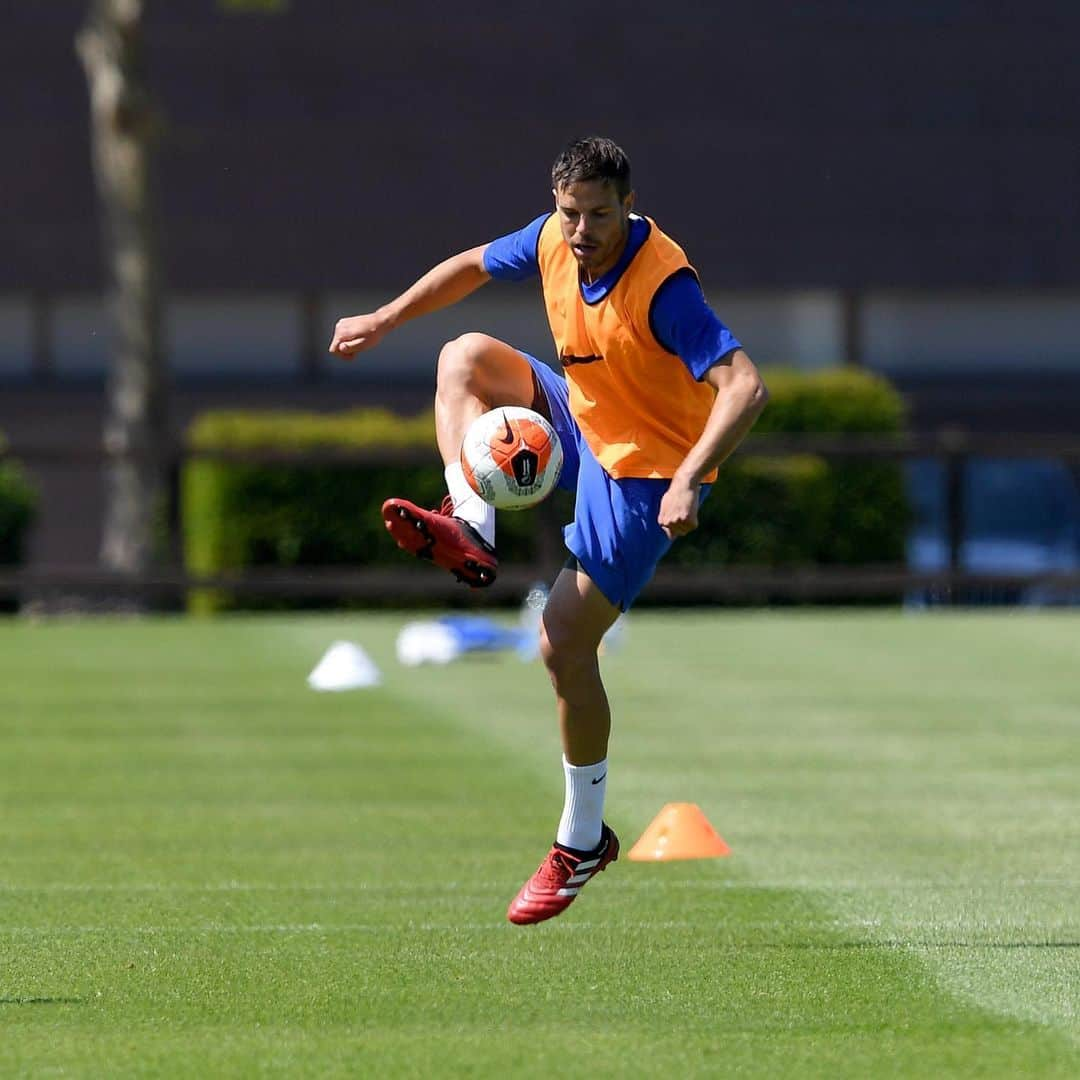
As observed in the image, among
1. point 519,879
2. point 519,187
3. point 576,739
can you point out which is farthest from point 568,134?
point 576,739

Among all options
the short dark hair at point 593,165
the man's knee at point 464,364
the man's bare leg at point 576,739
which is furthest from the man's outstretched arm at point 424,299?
the man's bare leg at point 576,739

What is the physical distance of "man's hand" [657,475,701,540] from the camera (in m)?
6.48

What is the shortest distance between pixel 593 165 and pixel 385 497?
15.8m

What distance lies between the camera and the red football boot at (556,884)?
7.07m

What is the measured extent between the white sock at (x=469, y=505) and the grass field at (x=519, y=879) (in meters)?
1.24

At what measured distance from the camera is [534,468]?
7.36m

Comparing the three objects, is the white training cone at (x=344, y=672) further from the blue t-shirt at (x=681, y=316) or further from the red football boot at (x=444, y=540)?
the blue t-shirt at (x=681, y=316)

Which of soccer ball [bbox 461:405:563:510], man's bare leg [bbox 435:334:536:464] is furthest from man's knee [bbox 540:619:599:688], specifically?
man's bare leg [bbox 435:334:536:464]

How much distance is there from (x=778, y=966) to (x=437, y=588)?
1491cm

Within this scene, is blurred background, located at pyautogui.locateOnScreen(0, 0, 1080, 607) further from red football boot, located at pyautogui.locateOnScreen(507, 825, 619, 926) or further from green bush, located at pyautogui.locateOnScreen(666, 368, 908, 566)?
red football boot, located at pyautogui.locateOnScreen(507, 825, 619, 926)

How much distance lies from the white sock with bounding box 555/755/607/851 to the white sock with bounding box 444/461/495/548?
2.55ft

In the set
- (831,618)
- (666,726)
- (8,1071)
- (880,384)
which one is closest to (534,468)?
(8,1071)

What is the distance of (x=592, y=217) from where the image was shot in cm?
684

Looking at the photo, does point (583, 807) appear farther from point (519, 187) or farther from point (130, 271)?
point (519, 187)
